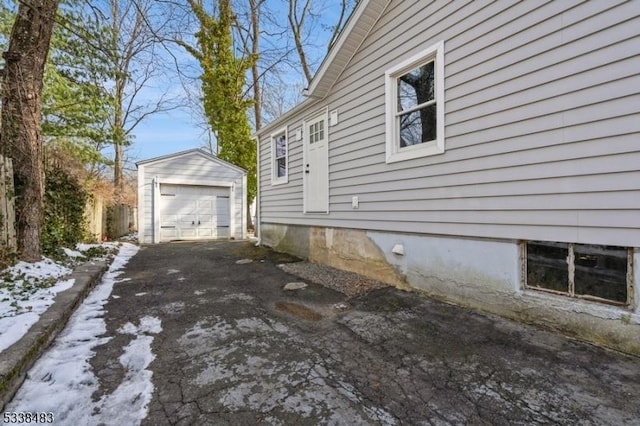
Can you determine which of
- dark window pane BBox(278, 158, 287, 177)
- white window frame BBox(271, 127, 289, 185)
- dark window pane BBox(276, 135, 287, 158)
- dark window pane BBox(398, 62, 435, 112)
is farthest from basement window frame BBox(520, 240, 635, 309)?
dark window pane BBox(276, 135, 287, 158)

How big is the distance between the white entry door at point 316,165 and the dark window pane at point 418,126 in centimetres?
181

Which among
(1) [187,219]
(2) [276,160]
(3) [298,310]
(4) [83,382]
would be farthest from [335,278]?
(1) [187,219]

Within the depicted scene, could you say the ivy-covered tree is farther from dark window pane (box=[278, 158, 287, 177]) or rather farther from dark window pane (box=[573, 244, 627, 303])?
dark window pane (box=[573, 244, 627, 303])

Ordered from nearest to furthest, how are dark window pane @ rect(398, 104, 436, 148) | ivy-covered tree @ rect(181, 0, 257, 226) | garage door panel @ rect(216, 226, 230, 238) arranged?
dark window pane @ rect(398, 104, 436, 148)
garage door panel @ rect(216, 226, 230, 238)
ivy-covered tree @ rect(181, 0, 257, 226)

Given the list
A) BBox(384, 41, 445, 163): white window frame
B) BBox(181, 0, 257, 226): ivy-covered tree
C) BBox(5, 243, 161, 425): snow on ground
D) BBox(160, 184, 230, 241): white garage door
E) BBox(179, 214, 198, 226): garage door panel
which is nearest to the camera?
BBox(5, 243, 161, 425): snow on ground

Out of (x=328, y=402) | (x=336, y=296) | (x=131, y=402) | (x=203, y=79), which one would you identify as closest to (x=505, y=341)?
(x=328, y=402)

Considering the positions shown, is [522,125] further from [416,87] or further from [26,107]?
[26,107]

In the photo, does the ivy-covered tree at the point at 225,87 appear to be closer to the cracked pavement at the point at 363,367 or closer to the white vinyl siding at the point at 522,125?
the white vinyl siding at the point at 522,125

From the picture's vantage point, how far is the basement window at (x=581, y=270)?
95.7 inches

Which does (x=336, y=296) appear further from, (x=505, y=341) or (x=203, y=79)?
(x=203, y=79)

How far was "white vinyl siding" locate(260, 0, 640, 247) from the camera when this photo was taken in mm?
2387

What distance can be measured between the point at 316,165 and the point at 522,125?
12.5 ft

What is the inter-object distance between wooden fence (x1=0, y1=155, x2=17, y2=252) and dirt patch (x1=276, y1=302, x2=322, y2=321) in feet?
12.0

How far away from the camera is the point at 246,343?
2.68m
